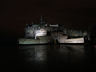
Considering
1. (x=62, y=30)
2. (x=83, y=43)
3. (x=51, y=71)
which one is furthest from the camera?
(x=62, y=30)

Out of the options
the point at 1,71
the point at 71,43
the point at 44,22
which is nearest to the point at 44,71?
the point at 1,71

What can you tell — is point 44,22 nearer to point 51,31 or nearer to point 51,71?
point 51,31

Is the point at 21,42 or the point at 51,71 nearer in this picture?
the point at 51,71

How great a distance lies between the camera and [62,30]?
186 feet

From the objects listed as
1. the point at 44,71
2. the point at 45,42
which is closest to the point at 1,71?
the point at 44,71

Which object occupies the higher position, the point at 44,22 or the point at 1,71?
the point at 44,22

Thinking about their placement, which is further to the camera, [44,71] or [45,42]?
[45,42]

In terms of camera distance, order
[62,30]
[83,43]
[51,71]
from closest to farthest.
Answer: [51,71] → [83,43] → [62,30]

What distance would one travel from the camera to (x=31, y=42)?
5522 cm

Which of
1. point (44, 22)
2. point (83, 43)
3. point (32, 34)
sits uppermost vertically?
point (44, 22)

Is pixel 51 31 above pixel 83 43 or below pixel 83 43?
above

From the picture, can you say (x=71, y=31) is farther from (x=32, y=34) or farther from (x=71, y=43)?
(x=32, y=34)

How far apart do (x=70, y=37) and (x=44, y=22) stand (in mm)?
14097

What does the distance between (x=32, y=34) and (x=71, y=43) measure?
18.9 meters
